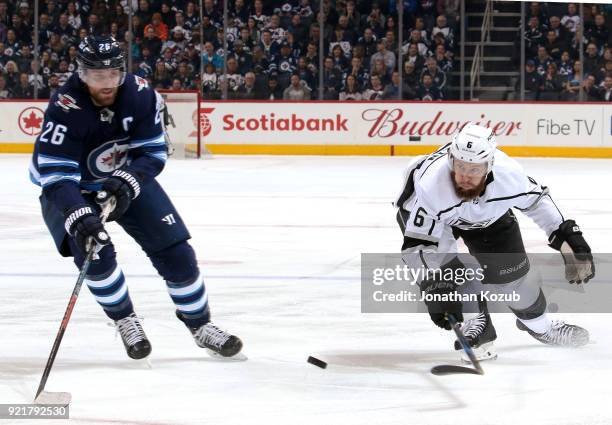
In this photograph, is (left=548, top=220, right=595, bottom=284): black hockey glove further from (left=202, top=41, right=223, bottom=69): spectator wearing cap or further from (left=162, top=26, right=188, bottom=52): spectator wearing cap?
(left=162, top=26, right=188, bottom=52): spectator wearing cap

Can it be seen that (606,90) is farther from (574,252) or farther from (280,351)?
(280,351)

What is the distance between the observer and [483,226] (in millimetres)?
3791

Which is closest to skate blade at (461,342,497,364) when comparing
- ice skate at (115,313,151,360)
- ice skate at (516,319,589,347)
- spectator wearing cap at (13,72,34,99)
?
ice skate at (516,319,589,347)

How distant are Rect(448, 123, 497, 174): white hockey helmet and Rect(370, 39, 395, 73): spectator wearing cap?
455 inches

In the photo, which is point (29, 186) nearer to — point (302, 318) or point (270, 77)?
point (270, 77)

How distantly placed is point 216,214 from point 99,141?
182 inches

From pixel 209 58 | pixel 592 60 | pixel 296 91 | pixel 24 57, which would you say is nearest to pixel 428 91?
pixel 296 91

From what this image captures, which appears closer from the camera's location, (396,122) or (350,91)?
(396,122)

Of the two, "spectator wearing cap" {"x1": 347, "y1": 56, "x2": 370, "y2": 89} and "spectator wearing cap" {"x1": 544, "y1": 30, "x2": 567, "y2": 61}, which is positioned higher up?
"spectator wearing cap" {"x1": 544, "y1": 30, "x2": 567, "y2": 61}

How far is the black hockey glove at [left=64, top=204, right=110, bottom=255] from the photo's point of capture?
3395mm

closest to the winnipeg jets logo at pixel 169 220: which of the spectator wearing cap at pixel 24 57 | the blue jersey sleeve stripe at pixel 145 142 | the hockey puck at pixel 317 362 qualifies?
the blue jersey sleeve stripe at pixel 145 142

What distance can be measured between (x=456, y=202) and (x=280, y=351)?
2.74ft

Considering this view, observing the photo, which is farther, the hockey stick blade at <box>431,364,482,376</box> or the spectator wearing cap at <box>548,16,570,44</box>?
the spectator wearing cap at <box>548,16,570,44</box>

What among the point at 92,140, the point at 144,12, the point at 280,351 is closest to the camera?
the point at 92,140
